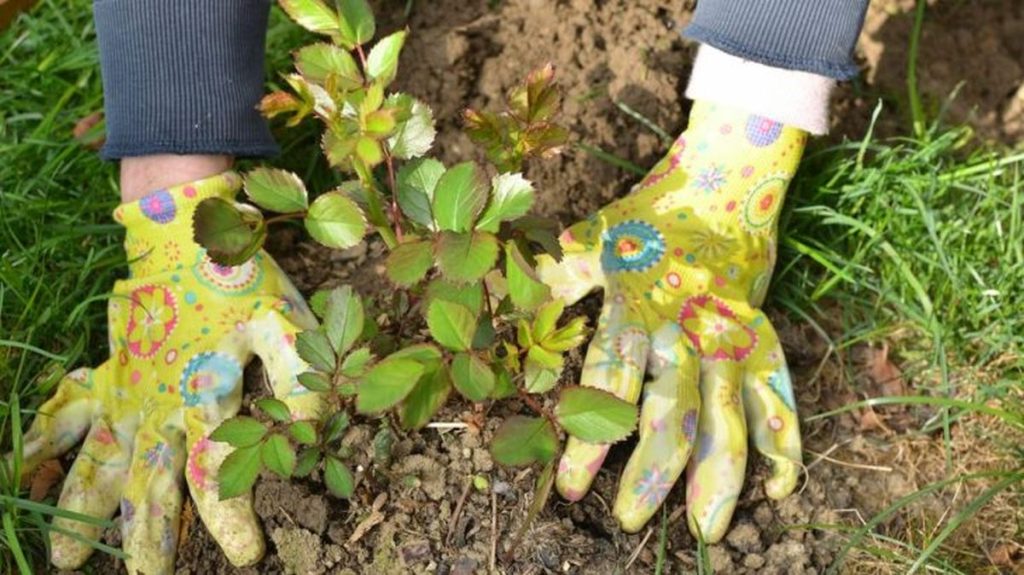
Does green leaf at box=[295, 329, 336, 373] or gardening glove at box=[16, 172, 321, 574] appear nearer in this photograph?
green leaf at box=[295, 329, 336, 373]

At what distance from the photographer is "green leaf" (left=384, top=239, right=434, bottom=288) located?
1.15 metres

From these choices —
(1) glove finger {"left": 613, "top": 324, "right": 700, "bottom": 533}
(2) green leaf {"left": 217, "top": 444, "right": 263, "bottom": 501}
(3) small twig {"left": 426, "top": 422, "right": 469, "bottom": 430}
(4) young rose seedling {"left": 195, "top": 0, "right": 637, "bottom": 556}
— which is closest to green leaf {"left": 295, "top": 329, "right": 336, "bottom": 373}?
(4) young rose seedling {"left": 195, "top": 0, "right": 637, "bottom": 556}

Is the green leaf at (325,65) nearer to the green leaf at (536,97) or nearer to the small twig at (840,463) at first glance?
the green leaf at (536,97)

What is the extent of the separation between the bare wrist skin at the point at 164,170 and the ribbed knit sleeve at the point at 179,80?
0.02 m

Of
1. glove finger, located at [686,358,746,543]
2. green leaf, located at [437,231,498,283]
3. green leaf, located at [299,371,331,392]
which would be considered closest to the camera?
green leaf, located at [437,231,498,283]

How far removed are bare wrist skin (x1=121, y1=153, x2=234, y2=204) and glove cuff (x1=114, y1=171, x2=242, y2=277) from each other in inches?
1.3

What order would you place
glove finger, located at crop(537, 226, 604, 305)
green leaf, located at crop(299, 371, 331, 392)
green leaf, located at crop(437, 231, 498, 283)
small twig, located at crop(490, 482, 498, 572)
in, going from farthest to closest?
glove finger, located at crop(537, 226, 604, 305) < small twig, located at crop(490, 482, 498, 572) < green leaf, located at crop(299, 371, 331, 392) < green leaf, located at crop(437, 231, 498, 283)

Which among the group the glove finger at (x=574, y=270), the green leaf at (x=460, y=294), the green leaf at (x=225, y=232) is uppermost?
the green leaf at (x=225, y=232)

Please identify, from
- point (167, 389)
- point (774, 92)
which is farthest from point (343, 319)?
point (774, 92)

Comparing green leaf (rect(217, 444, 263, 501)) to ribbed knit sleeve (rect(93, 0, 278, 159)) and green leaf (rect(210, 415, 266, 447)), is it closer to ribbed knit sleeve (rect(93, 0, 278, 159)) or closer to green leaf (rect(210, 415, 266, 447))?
green leaf (rect(210, 415, 266, 447))

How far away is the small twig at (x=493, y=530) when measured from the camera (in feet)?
4.66

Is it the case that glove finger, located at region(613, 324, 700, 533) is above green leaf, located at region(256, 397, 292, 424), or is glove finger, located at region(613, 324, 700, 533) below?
below

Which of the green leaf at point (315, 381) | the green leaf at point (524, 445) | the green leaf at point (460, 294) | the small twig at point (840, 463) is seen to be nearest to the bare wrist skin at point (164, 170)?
the green leaf at point (315, 381)

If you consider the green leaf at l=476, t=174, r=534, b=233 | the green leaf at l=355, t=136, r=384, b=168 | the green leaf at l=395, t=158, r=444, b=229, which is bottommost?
the green leaf at l=395, t=158, r=444, b=229
